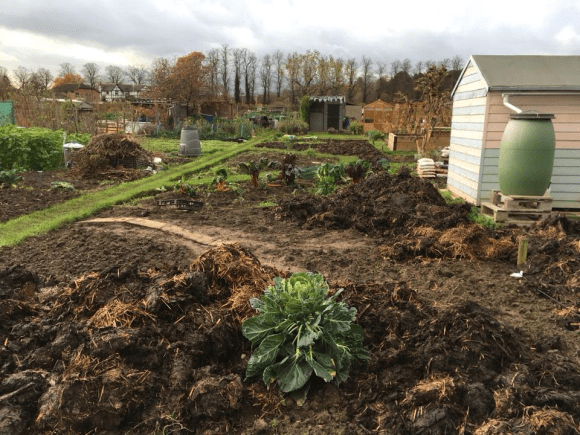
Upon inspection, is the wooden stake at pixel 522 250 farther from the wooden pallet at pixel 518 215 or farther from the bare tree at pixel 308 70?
the bare tree at pixel 308 70

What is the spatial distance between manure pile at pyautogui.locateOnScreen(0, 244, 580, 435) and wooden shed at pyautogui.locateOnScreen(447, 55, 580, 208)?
229 inches

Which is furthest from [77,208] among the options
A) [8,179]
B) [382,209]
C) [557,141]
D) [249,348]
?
[557,141]

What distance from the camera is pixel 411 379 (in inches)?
120

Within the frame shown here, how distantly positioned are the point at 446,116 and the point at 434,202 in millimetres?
17752

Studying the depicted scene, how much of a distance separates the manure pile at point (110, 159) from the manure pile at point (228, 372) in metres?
10.2

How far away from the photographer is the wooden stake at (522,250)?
216 inches

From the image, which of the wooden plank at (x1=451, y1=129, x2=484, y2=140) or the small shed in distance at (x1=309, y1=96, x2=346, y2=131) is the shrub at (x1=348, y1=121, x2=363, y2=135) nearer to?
the small shed in distance at (x1=309, y1=96, x2=346, y2=131)

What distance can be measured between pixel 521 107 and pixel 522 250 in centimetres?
425

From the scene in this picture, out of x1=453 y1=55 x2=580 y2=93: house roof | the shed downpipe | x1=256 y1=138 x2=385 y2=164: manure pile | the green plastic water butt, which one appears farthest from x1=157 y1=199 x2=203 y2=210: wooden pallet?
x1=256 y1=138 x2=385 y2=164: manure pile

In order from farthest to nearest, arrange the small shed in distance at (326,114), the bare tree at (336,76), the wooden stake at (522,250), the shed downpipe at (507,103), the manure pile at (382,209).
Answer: the bare tree at (336,76) < the small shed in distance at (326,114) < the shed downpipe at (507,103) < the manure pile at (382,209) < the wooden stake at (522,250)

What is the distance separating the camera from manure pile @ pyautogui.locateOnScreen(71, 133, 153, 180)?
→ 44.2 feet

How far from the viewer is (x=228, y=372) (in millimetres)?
3244

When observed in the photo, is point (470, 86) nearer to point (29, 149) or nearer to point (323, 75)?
point (29, 149)

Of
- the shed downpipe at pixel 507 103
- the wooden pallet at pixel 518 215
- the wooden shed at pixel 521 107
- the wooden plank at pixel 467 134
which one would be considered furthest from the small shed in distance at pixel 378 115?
the wooden pallet at pixel 518 215
